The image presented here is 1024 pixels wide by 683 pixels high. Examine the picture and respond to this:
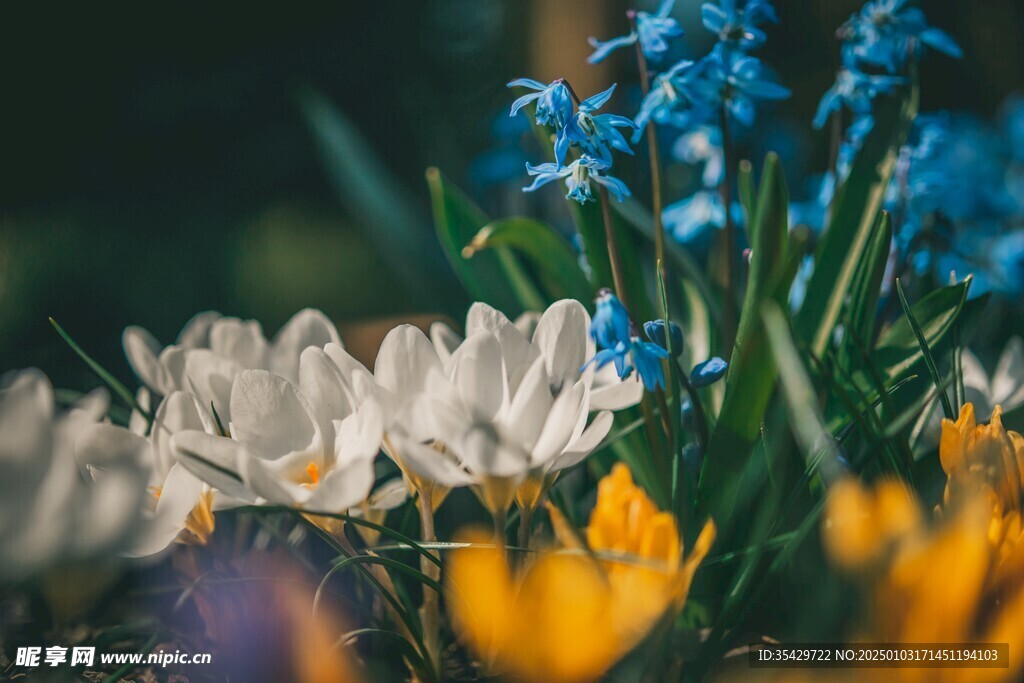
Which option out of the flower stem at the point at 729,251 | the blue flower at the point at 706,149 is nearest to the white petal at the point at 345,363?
the flower stem at the point at 729,251

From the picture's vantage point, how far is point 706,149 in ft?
2.77

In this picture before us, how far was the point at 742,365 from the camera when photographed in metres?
0.52

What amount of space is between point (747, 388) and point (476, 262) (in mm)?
299

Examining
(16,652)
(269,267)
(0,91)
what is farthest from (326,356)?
(269,267)

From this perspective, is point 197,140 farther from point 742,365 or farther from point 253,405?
point 742,365

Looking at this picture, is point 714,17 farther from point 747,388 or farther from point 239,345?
point 239,345

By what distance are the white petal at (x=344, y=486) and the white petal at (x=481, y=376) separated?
8cm

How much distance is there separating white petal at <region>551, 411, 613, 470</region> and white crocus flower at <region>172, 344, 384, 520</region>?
112 mm

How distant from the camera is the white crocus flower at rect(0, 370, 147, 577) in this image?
42 cm

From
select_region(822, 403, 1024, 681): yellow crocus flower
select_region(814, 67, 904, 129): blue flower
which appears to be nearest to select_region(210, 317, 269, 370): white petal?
select_region(822, 403, 1024, 681): yellow crocus flower

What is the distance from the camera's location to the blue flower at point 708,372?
522 mm

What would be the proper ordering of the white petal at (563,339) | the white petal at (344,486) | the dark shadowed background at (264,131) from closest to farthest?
the white petal at (344,486)
the white petal at (563,339)
the dark shadowed background at (264,131)

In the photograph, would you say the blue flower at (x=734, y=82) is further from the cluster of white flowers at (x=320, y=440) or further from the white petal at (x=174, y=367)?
the white petal at (x=174, y=367)

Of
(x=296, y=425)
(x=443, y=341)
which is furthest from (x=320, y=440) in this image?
(x=443, y=341)
